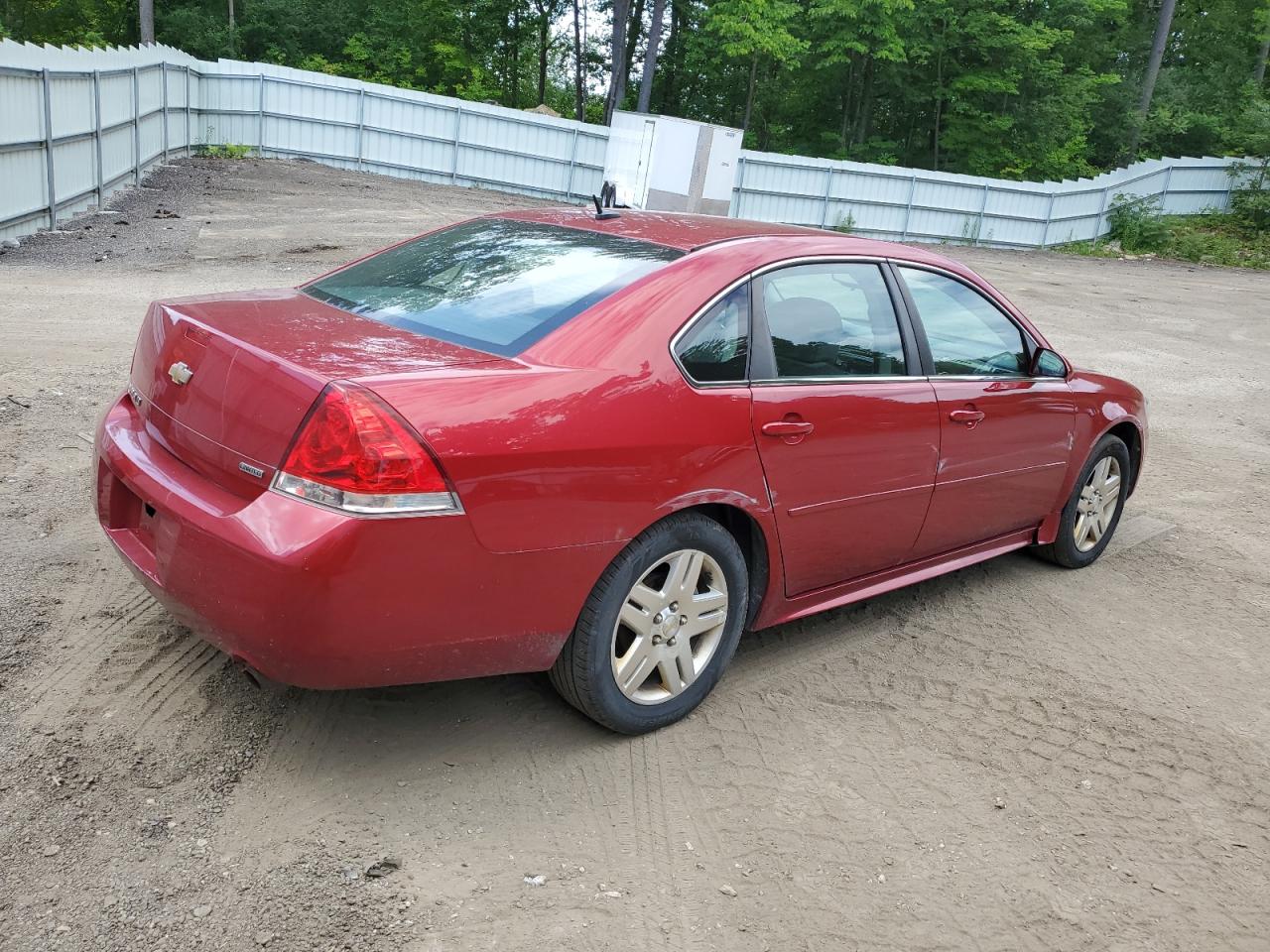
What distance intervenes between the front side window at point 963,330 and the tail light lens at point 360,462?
2330 mm

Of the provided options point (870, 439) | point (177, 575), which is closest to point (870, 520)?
point (870, 439)

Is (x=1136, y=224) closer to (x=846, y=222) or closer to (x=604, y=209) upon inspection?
(x=846, y=222)

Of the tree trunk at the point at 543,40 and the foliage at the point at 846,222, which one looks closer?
the foliage at the point at 846,222

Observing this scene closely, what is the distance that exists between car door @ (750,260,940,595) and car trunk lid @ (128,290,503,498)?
3.46 ft

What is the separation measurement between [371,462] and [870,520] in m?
2.02

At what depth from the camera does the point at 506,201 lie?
25.0 m

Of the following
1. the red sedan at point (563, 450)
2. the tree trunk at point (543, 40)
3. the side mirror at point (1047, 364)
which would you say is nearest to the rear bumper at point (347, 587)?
the red sedan at point (563, 450)

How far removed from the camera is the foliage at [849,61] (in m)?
37.1

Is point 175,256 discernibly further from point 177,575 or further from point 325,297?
point 177,575

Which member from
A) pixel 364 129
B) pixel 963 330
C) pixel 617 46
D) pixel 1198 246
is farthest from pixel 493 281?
pixel 617 46

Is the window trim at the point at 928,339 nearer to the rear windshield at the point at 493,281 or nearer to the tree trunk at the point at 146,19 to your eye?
the rear windshield at the point at 493,281

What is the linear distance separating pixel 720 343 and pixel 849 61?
121 feet

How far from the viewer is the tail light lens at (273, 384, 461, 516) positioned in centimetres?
281

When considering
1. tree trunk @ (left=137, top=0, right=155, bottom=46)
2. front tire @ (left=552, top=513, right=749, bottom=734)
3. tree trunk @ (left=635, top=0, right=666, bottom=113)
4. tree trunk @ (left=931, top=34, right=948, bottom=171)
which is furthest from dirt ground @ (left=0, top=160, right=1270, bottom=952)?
tree trunk @ (left=931, top=34, right=948, bottom=171)
